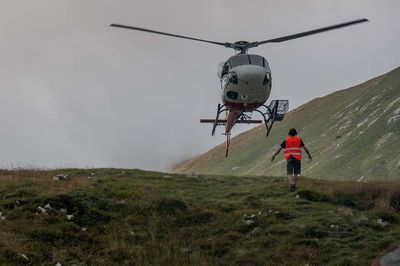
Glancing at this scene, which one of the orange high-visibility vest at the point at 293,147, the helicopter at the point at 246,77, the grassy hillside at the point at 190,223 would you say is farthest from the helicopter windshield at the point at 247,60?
the grassy hillside at the point at 190,223

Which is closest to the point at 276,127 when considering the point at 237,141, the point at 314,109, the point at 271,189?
the point at 314,109

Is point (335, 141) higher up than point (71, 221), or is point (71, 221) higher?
point (335, 141)

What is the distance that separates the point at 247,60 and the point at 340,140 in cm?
5662

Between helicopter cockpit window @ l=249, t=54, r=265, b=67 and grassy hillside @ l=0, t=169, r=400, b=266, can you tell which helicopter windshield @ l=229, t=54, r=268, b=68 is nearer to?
helicopter cockpit window @ l=249, t=54, r=265, b=67

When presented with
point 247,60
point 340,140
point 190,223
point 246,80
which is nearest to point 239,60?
point 247,60

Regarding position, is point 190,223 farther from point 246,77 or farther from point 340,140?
point 340,140

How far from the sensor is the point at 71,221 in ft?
49.4

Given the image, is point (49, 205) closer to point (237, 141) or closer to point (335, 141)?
point (335, 141)

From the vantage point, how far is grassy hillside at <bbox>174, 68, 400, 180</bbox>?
6203cm

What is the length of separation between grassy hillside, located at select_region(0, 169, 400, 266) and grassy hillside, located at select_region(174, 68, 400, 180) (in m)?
34.9

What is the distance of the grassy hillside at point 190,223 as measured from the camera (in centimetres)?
1302

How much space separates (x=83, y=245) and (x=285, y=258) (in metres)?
5.31

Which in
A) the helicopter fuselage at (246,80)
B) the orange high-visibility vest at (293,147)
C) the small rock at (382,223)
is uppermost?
the helicopter fuselage at (246,80)

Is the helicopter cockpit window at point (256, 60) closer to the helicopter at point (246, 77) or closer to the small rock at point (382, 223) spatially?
the helicopter at point (246, 77)
